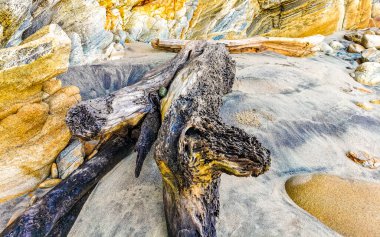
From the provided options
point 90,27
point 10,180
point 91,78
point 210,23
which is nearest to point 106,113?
point 10,180

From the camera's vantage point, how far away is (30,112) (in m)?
2.92

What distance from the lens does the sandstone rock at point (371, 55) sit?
683cm

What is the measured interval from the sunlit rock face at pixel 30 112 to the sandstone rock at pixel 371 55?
25.0ft

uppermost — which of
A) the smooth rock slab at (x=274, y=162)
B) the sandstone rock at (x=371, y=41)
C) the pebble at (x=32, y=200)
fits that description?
the sandstone rock at (x=371, y=41)

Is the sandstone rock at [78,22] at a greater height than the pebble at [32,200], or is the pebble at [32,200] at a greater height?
the sandstone rock at [78,22]

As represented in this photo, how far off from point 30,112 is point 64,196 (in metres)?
1.22

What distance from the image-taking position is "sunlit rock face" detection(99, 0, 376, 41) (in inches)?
307

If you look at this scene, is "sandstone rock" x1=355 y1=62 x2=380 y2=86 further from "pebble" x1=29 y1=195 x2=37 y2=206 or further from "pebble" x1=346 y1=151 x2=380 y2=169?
"pebble" x1=29 y1=195 x2=37 y2=206

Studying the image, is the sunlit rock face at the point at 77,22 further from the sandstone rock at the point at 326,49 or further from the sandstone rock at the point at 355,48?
the sandstone rock at the point at 355,48

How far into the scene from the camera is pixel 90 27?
488cm

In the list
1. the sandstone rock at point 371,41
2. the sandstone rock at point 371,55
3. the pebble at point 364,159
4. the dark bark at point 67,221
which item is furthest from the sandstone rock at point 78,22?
the sandstone rock at point 371,41

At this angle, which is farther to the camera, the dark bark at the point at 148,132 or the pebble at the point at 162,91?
the pebble at the point at 162,91

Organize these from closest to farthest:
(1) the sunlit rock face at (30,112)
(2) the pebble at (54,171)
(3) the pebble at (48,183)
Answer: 1. (1) the sunlit rock face at (30,112)
2. (3) the pebble at (48,183)
3. (2) the pebble at (54,171)

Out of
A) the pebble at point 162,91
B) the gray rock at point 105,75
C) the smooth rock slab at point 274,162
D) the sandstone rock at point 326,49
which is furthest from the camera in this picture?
the sandstone rock at point 326,49
